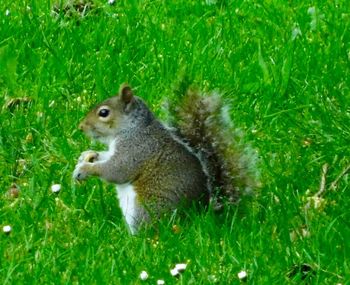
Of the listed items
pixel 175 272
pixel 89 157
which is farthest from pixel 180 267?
pixel 89 157

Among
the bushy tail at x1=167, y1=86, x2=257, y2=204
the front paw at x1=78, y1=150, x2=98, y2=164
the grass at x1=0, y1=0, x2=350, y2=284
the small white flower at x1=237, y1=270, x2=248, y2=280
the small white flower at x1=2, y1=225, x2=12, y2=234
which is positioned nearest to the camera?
the small white flower at x1=237, y1=270, x2=248, y2=280

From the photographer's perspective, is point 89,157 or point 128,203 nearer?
point 128,203

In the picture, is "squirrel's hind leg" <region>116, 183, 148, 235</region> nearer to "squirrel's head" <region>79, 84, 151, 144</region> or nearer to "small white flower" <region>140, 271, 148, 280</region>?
"squirrel's head" <region>79, 84, 151, 144</region>

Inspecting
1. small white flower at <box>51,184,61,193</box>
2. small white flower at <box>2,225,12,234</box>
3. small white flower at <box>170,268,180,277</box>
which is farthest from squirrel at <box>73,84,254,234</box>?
small white flower at <box>170,268,180,277</box>

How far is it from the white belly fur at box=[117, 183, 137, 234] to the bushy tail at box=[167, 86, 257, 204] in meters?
0.26

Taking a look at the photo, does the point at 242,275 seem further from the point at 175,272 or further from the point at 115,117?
the point at 115,117

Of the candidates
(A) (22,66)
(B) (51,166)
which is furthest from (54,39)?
(B) (51,166)

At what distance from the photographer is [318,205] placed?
394cm

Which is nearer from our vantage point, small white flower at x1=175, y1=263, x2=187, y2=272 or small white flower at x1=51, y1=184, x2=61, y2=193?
small white flower at x1=175, y1=263, x2=187, y2=272

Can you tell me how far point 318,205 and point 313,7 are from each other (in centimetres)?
191

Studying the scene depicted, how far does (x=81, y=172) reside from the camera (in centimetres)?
394

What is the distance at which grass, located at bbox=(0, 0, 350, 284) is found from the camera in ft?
11.5

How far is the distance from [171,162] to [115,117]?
1.01ft

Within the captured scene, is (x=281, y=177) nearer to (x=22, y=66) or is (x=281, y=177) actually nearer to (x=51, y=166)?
(x=51, y=166)
